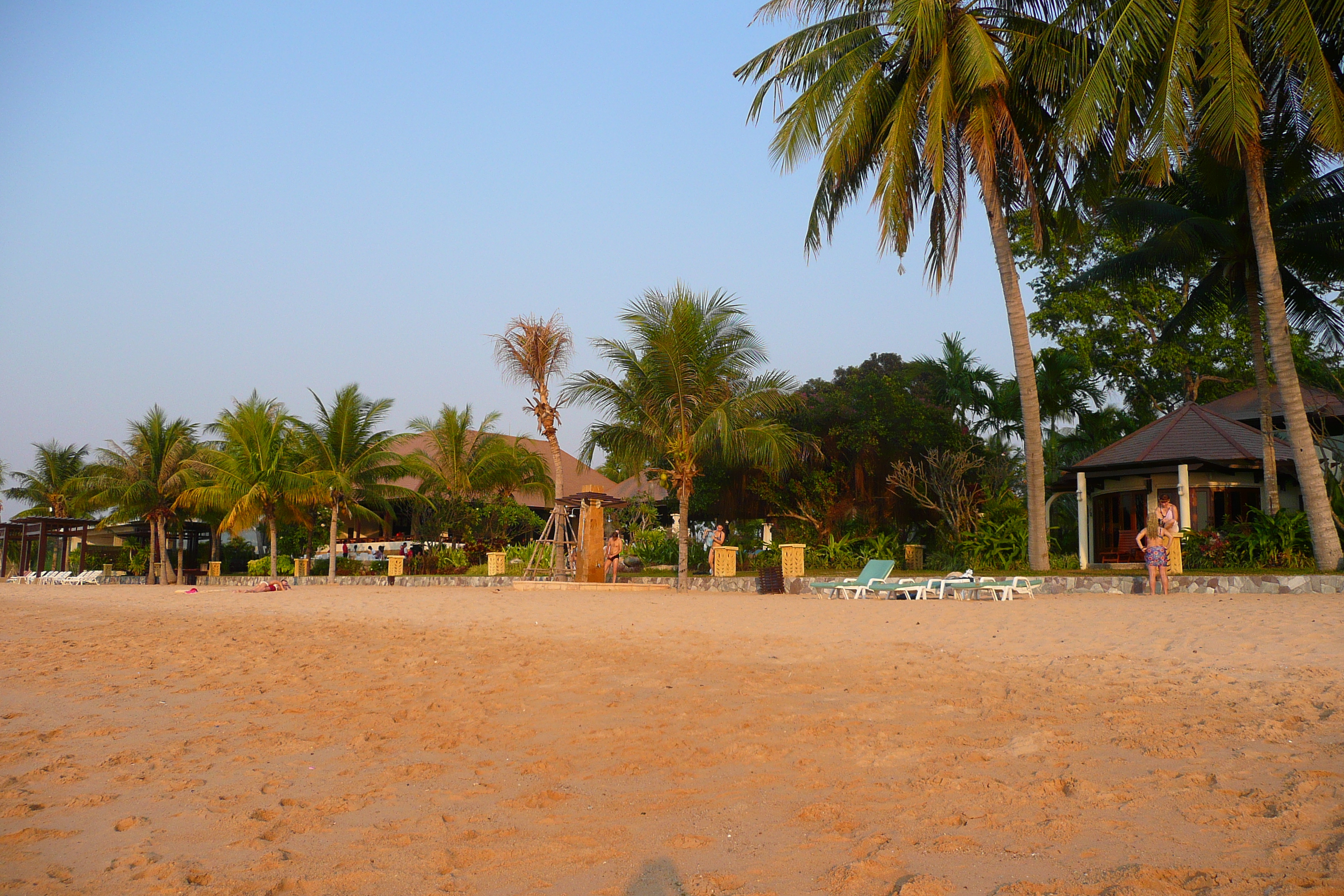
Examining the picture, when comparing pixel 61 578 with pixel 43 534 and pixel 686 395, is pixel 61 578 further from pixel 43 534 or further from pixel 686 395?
pixel 686 395

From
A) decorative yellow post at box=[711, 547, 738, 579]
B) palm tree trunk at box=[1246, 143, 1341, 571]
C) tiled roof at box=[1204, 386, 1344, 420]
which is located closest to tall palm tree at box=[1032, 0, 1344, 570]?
palm tree trunk at box=[1246, 143, 1341, 571]

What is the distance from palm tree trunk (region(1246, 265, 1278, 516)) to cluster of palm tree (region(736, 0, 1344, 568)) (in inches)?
4.1

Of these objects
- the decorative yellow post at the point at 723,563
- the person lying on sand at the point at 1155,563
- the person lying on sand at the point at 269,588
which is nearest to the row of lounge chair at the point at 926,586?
the person lying on sand at the point at 1155,563

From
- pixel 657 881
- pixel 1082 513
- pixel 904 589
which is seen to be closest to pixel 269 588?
pixel 904 589

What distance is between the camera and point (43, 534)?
1223 inches

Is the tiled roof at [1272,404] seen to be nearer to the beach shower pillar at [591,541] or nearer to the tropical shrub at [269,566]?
the beach shower pillar at [591,541]

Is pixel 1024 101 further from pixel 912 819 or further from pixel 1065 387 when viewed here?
pixel 912 819

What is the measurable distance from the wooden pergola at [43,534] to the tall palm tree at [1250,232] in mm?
31497

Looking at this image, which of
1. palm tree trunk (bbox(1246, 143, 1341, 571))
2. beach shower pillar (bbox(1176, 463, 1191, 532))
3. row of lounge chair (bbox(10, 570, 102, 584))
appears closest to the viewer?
palm tree trunk (bbox(1246, 143, 1341, 571))

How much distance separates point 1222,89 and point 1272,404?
1187 centimetres

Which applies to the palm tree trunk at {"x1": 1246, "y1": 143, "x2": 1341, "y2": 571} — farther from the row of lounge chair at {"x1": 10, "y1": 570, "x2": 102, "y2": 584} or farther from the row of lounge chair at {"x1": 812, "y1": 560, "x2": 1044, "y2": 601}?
the row of lounge chair at {"x1": 10, "y1": 570, "x2": 102, "y2": 584}

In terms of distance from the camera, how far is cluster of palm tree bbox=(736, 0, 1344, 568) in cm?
1280

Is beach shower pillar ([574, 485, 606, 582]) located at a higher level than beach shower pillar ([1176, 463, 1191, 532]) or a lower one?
lower

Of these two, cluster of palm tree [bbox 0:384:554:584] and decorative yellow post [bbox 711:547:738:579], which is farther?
cluster of palm tree [bbox 0:384:554:584]
